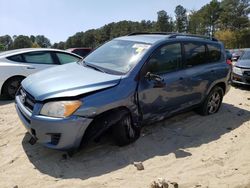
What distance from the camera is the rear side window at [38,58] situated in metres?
8.74

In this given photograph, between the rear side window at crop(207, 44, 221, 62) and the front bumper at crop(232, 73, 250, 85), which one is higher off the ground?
the rear side window at crop(207, 44, 221, 62)

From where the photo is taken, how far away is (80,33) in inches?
4611

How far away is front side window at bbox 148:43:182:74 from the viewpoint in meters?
5.36

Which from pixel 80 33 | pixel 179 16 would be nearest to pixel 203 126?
pixel 179 16

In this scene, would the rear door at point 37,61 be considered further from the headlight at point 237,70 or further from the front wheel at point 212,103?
the headlight at point 237,70

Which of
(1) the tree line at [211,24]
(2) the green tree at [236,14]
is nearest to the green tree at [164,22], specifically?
(1) the tree line at [211,24]

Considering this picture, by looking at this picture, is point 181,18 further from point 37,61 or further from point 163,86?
point 163,86

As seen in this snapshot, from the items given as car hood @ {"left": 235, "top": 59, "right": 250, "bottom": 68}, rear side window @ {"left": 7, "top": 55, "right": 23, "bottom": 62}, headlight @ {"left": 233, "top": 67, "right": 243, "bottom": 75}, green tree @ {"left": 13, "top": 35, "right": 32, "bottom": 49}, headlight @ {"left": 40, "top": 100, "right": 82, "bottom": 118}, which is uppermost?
rear side window @ {"left": 7, "top": 55, "right": 23, "bottom": 62}

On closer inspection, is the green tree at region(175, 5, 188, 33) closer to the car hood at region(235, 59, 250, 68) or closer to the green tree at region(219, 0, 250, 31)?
the green tree at region(219, 0, 250, 31)

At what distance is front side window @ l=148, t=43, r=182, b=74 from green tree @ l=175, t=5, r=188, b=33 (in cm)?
8318

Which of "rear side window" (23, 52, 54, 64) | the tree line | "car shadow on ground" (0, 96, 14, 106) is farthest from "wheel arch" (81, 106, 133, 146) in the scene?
the tree line

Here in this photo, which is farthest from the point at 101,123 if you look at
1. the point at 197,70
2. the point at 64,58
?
the point at 64,58

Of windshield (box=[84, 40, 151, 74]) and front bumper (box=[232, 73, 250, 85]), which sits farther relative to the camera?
front bumper (box=[232, 73, 250, 85])

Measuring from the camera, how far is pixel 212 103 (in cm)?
704
